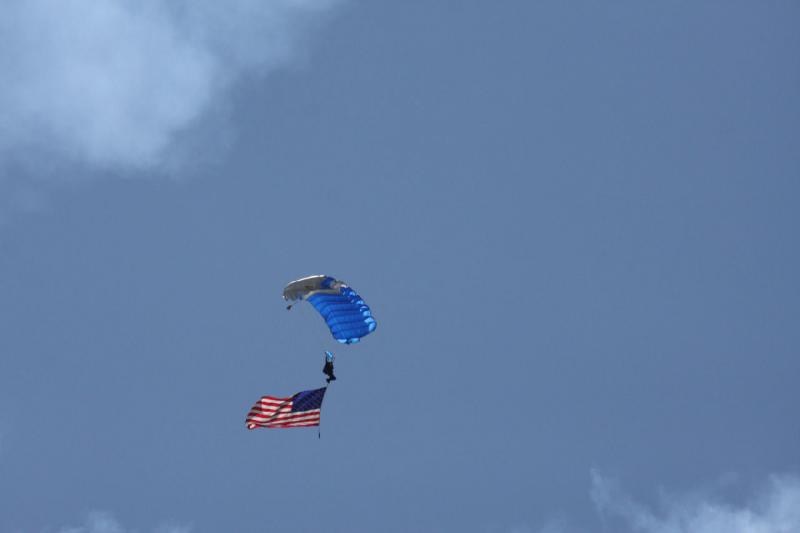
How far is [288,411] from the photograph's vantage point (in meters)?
58.8

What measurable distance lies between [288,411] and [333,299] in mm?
6864

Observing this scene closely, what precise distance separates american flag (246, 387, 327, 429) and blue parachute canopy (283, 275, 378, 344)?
5406 mm

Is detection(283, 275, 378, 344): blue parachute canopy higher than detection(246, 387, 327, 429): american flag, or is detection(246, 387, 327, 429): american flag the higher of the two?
detection(283, 275, 378, 344): blue parachute canopy

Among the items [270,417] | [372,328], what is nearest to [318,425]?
[270,417]

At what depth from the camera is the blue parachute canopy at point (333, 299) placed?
2186 inches

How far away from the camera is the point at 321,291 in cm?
5584

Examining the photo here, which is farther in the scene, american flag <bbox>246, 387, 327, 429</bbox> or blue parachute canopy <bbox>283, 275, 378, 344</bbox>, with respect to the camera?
american flag <bbox>246, 387, 327, 429</bbox>

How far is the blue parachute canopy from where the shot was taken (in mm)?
55531

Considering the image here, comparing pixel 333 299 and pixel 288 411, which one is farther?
pixel 288 411

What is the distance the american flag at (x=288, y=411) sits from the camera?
2286 inches

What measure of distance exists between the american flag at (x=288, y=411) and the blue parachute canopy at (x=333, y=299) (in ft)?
17.7

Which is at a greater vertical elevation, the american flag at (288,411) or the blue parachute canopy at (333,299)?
the blue parachute canopy at (333,299)

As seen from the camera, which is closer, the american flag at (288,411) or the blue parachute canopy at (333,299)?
the blue parachute canopy at (333,299)

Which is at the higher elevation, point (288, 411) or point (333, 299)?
point (333, 299)
